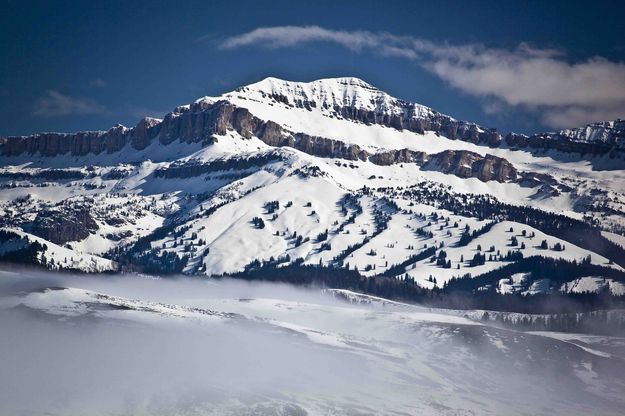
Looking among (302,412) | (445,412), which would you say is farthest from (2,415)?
(445,412)

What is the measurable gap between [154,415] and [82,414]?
12683 mm

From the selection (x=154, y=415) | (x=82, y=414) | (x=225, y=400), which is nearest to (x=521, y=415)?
(x=225, y=400)

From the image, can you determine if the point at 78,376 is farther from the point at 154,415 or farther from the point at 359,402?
the point at 359,402

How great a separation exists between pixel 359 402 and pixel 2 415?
7104 cm

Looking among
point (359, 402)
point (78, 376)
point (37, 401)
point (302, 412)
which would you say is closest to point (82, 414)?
point (37, 401)

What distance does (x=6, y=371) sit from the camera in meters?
198

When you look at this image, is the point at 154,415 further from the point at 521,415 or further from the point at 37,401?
the point at 521,415

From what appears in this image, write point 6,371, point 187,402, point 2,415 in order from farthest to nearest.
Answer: point 6,371 → point 187,402 → point 2,415

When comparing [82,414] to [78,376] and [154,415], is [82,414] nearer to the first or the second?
[154,415]

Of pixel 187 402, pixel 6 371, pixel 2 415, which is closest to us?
pixel 2 415

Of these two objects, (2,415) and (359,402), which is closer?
(2,415)

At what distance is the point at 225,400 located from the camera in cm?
19038

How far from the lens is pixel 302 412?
186 metres

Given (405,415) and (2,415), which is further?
(405,415)
